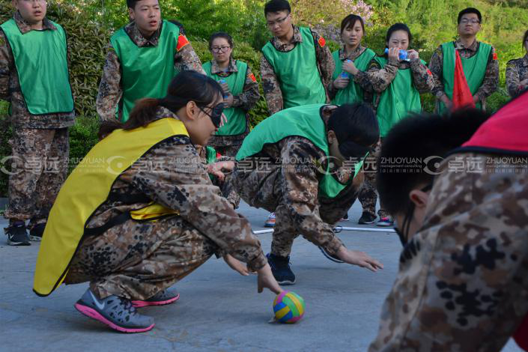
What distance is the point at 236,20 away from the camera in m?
12.4

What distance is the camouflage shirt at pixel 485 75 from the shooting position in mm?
6879

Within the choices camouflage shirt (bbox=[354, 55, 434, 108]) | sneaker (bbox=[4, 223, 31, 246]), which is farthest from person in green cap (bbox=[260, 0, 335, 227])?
sneaker (bbox=[4, 223, 31, 246])

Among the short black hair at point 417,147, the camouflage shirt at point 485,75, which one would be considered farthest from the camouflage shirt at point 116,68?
the short black hair at point 417,147

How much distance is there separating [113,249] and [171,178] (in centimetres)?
40

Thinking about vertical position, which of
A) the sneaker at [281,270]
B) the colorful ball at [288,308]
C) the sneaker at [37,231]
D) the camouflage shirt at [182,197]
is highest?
the camouflage shirt at [182,197]

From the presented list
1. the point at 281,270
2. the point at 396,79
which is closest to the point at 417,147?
the point at 281,270

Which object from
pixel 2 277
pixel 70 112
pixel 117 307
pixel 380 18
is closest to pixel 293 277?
pixel 117 307

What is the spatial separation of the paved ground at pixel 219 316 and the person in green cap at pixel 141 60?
1328 millimetres

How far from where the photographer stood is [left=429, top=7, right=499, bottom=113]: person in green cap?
272 inches

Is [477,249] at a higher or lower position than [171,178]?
higher

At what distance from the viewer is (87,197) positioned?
3.18 m

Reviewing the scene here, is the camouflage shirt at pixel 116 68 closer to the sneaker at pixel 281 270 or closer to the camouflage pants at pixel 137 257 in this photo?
the sneaker at pixel 281 270

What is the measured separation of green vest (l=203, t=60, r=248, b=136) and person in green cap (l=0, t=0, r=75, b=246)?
1.79 metres

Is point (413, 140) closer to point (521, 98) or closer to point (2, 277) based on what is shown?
point (521, 98)
